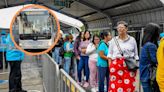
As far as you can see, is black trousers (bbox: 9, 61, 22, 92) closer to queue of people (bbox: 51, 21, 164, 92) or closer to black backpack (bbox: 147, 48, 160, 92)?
queue of people (bbox: 51, 21, 164, 92)

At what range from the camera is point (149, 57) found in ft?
14.2

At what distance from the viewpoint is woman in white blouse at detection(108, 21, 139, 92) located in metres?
5.39

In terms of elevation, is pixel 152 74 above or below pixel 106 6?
below

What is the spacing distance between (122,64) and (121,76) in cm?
21

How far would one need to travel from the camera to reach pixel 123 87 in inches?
213

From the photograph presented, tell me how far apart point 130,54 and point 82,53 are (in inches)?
137

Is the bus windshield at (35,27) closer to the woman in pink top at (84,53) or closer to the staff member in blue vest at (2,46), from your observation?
the woman in pink top at (84,53)

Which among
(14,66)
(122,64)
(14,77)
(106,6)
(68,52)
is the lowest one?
(14,77)

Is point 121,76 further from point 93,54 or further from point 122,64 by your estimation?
point 93,54

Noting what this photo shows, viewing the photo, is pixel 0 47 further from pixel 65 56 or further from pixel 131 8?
pixel 131 8

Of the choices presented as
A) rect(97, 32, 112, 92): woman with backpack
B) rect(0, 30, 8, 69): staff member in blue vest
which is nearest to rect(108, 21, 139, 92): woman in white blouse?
rect(97, 32, 112, 92): woman with backpack

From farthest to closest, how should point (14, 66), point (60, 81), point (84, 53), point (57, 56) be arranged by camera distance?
1. point (57, 56)
2. point (84, 53)
3. point (14, 66)
4. point (60, 81)

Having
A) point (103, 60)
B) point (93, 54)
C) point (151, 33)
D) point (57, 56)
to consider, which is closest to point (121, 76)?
point (151, 33)

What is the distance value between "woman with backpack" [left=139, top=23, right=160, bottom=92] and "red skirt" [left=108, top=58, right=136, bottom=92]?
930 mm
